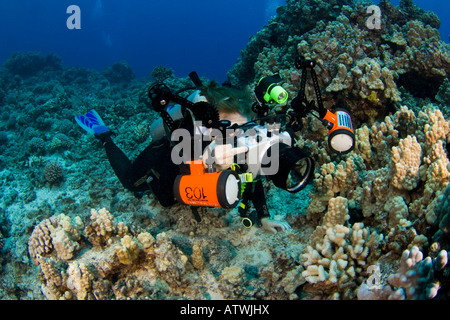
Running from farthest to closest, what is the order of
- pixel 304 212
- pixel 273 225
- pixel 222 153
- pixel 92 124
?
pixel 92 124 < pixel 304 212 < pixel 273 225 < pixel 222 153

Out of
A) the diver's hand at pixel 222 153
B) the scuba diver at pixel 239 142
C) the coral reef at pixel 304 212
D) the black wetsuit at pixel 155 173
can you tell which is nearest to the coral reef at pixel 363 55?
the coral reef at pixel 304 212

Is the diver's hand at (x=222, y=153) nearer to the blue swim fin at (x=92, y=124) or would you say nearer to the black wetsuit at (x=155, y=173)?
the black wetsuit at (x=155, y=173)

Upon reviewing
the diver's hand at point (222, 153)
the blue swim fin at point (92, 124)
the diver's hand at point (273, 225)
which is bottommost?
the diver's hand at point (273, 225)

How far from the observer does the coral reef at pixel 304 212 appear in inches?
98.9

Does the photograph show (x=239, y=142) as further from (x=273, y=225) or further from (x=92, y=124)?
(x=92, y=124)

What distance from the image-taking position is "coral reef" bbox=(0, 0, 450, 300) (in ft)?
8.24

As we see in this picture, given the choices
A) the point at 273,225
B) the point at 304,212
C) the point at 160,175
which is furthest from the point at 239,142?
the point at 304,212

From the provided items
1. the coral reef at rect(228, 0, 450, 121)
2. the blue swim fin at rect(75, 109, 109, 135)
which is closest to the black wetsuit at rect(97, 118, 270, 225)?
the blue swim fin at rect(75, 109, 109, 135)

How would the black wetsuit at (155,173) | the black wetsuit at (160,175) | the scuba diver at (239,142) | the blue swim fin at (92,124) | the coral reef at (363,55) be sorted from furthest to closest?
1. the blue swim fin at (92,124)
2. the coral reef at (363,55)
3. the black wetsuit at (155,173)
4. the black wetsuit at (160,175)
5. the scuba diver at (239,142)

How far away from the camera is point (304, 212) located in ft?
13.3

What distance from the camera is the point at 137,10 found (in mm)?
116750

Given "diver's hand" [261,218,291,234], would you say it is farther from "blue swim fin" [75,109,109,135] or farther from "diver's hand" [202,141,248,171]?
"blue swim fin" [75,109,109,135]

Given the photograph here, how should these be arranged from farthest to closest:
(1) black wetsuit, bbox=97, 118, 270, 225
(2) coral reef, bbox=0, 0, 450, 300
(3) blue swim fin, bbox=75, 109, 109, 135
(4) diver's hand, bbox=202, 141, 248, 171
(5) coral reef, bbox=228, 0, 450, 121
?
(3) blue swim fin, bbox=75, 109, 109, 135, (5) coral reef, bbox=228, 0, 450, 121, (1) black wetsuit, bbox=97, 118, 270, 225, (4) diver's hand, bbox=202, 141, 248, 171, (2) coral reef, bbox=0, 0, 450, 300
